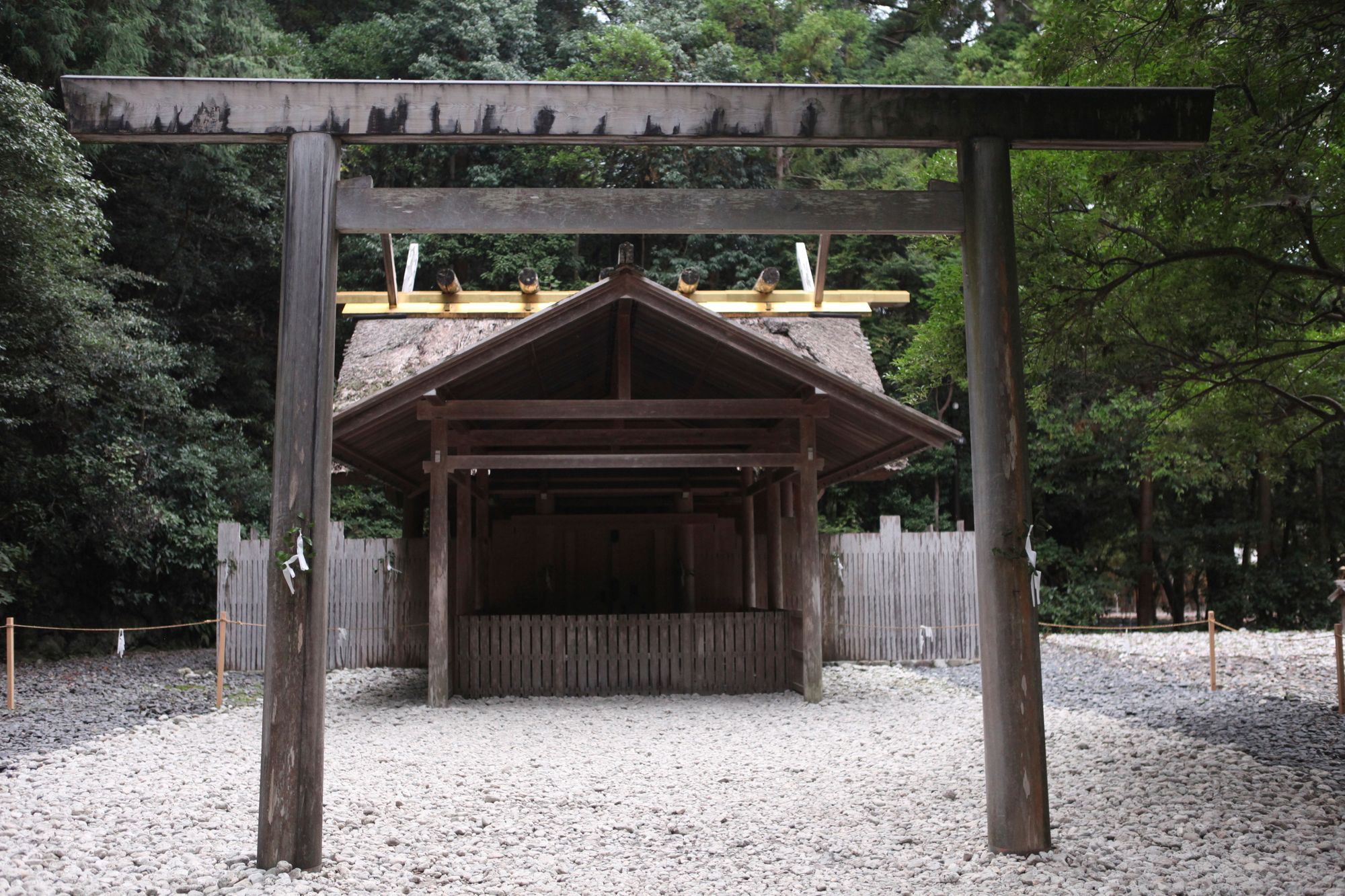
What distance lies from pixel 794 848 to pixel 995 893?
1105mm

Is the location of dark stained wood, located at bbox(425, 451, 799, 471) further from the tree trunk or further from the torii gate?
the tree trunk

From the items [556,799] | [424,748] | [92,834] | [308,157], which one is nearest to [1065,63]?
[308,157]

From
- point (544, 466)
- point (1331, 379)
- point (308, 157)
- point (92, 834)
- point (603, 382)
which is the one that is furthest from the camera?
point (603, 382)

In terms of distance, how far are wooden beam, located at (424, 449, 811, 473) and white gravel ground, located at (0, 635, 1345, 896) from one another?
2.50m

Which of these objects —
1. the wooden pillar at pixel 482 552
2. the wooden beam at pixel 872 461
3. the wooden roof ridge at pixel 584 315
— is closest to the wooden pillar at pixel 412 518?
the wooden pillar at pixel 482 552

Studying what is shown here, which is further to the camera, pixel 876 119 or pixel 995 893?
pixel 876 119

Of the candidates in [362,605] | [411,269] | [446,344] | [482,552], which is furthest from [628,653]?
[411,269]

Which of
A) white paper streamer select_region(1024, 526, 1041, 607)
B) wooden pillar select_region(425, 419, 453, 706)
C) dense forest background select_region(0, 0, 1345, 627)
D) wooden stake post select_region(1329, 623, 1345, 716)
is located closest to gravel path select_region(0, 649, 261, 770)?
dense forest background select_region(0, 0, 1345, 627)

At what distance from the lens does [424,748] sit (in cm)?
807

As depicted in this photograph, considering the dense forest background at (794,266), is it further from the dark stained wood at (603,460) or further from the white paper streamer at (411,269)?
the white paper streamer at (411,269)

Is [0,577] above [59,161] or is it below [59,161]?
below

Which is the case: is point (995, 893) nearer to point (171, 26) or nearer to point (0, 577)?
point (0, 577)

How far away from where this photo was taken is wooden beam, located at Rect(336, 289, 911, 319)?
1462cm

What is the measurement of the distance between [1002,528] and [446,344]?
1027 cm
